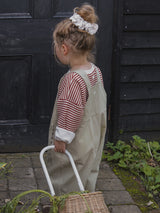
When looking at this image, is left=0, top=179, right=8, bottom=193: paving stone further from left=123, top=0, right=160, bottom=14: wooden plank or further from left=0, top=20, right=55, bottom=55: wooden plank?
left=123, top=0, right=160, bottom=14: wooden plank

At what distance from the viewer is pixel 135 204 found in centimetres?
342

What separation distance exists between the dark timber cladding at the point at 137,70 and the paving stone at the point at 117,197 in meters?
0.99

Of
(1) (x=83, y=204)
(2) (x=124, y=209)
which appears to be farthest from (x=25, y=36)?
(1) (x=83, y=204)

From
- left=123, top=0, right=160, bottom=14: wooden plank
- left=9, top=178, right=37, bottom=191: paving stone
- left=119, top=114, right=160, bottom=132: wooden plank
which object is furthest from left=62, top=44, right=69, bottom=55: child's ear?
left=119, top=114, right=160, bottom=132: wooden plank

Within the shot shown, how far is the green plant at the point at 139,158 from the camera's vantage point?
3896 millimetres

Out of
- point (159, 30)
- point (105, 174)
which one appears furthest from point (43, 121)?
point (159, 30)

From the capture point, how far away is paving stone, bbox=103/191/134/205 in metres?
3.44

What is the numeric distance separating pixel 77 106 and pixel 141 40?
5.99ft

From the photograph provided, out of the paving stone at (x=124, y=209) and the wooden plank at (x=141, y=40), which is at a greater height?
the wooden plank at (x=141, y=40)

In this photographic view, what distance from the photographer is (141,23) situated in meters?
4.27

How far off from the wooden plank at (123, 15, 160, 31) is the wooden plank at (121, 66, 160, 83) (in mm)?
407

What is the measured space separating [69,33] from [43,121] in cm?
172

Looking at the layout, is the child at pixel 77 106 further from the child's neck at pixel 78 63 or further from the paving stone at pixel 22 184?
the paving stone at pixel 22 184

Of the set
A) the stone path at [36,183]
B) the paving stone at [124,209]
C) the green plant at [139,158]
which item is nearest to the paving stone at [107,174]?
the stone path at [36,183]
